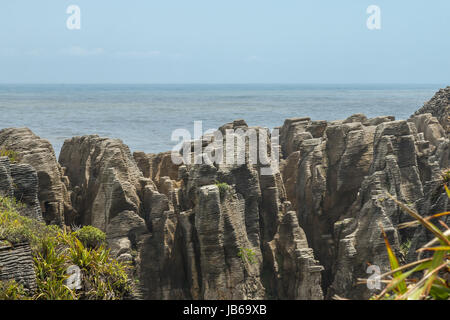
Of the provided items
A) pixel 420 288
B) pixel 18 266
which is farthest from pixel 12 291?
pixel 420 288

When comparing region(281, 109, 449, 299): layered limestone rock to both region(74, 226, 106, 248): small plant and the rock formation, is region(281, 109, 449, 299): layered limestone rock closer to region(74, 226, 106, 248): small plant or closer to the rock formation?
the rock formation

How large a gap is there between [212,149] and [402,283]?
17167 mm

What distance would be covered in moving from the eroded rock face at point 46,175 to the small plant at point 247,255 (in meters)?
7.27

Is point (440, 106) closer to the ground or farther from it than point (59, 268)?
farther from it

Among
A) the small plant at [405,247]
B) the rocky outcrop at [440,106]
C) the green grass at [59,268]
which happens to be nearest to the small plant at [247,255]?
the small plant at [405,247]

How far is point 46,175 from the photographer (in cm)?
2409

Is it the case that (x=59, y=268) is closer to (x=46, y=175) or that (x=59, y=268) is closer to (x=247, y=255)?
(x=247, y=255)

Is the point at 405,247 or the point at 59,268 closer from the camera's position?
the point at 59,268

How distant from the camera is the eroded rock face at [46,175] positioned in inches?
944

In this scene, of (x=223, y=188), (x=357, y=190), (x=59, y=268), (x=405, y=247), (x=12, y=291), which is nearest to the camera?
(x=12, y=291)

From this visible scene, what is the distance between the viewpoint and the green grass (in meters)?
13.4

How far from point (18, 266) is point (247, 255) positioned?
1096cm

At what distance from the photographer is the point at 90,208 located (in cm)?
2634
